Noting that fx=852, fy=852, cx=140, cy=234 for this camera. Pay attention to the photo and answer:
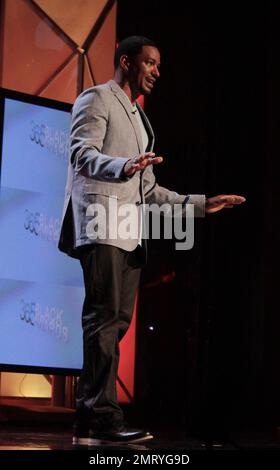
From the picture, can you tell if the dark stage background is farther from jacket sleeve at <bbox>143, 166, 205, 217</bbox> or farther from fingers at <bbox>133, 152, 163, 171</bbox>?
fingers at <bbox>133, 152, 163, 171</bbox>

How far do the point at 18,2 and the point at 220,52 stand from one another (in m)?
1.37

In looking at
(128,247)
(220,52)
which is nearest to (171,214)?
(128,247)

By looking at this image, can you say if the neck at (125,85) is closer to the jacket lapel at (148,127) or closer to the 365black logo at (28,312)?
the jacket lapel at (148,127)

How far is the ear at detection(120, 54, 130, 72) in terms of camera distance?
9.88 ft

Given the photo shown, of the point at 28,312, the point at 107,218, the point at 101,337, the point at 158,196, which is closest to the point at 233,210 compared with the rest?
the point at 28,312

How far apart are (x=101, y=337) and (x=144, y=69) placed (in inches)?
37.5

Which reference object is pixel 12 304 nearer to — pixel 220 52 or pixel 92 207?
pixel 92 207

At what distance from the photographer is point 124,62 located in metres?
3.03

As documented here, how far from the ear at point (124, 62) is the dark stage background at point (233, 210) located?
1466 mm

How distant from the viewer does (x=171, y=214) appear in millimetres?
3189

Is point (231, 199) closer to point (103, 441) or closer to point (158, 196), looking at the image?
point (158, 196)

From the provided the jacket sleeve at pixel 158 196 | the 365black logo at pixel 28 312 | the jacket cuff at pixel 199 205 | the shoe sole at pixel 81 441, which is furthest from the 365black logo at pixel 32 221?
the shoe sole at pixel 81 441

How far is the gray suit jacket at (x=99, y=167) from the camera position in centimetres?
283
